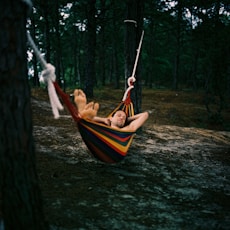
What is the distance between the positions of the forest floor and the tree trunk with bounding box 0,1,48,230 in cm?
55

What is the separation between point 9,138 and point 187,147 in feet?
12.6

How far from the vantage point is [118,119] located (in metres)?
3.65

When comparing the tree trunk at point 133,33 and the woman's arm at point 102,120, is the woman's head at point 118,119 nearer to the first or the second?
the woman's arm at point 102,120

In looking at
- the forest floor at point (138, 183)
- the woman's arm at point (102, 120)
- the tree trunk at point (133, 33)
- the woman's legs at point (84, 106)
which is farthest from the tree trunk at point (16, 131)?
the tree trunk at point (133, 33)

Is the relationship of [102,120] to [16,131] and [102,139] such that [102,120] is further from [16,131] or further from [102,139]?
[16,131]

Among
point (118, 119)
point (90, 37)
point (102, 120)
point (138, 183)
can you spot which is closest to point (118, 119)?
point (118, 119)

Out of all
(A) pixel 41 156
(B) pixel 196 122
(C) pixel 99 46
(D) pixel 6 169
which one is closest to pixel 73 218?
(D) pixel 6 169

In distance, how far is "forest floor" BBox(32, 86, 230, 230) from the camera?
7.39 feet

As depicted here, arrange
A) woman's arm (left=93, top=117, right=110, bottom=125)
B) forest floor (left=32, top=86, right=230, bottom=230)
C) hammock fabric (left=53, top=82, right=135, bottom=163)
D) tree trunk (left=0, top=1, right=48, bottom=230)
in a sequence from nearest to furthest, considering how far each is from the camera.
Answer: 1. tree trunk (left=0, top=1, right=48, bottom=230)
2. forest floor (left=32, top=86, right=230, bottom=230)
3. hammock fabric (left=53, top=82, right=135, bottom=163)
4. woman's arm (left=93, top=117, right=110, bottom=125)

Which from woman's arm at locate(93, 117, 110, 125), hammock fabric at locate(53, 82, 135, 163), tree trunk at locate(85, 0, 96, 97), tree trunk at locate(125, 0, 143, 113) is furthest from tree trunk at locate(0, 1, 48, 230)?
tree trunk at locate(85, 0, 96, 97)

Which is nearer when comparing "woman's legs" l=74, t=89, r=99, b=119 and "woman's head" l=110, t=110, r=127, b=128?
"woman's legs" l=74, t=89, r=99, b=119

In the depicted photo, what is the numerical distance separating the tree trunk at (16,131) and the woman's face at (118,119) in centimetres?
213

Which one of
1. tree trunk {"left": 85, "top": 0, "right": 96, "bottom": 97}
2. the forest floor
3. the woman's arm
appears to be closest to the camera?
the forest floor

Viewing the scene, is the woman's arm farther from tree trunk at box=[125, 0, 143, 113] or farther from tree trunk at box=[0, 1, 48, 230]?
tree trunk at box=[0, 1, 48, 230]
